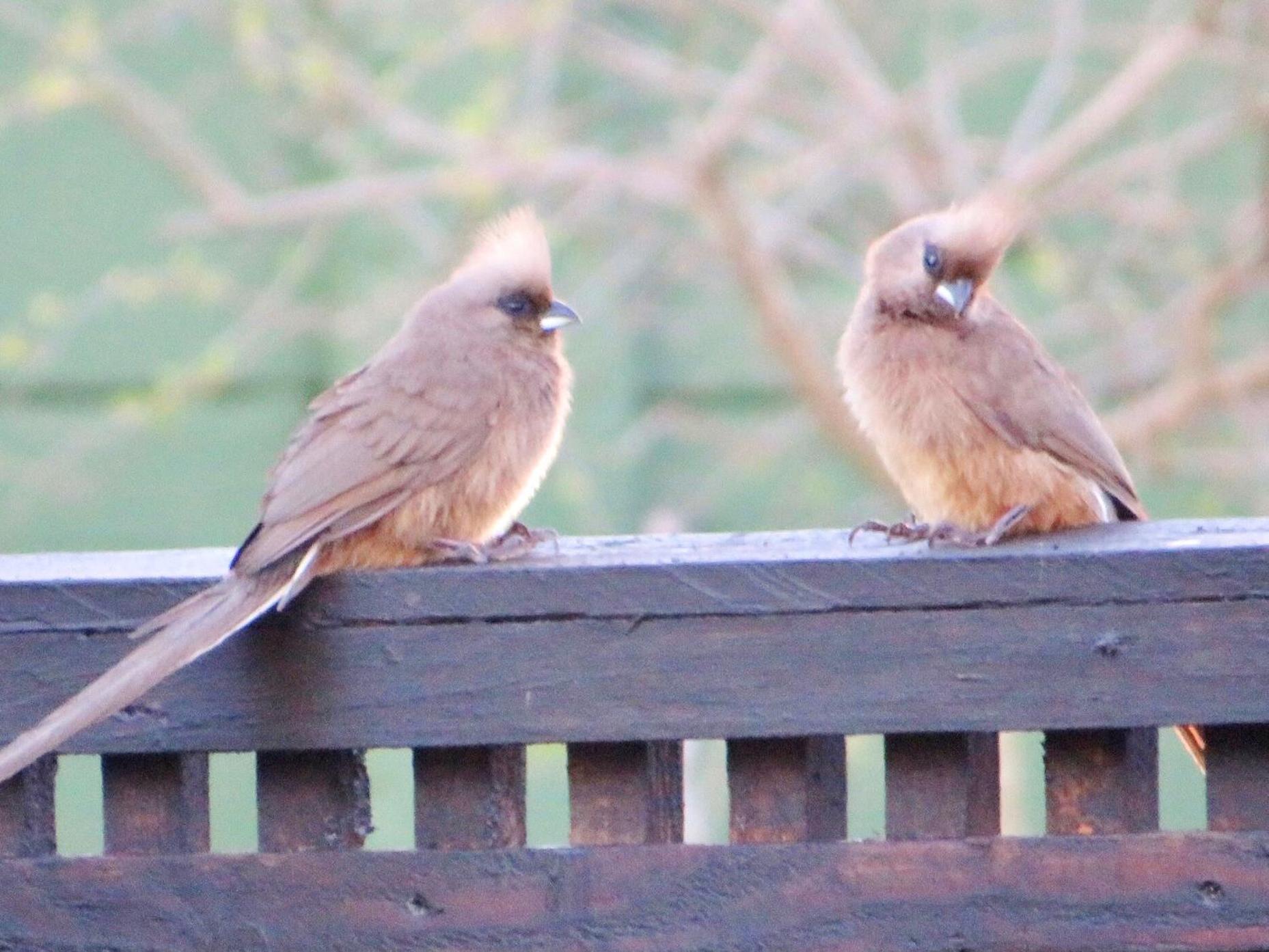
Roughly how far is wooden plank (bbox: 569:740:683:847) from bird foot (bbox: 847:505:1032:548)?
39cm

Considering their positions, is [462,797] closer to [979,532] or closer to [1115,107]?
[979,532]

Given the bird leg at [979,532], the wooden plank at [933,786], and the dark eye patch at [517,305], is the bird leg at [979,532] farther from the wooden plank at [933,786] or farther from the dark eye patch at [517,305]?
the dark eye patch at [517,305]

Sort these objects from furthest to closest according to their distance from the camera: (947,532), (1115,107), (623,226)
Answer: (623,226)
(1115,107)
(947,532)

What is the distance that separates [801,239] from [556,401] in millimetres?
4499

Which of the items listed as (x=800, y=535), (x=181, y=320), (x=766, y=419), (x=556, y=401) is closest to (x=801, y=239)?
(x=766, y=419)

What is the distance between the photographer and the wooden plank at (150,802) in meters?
2.31

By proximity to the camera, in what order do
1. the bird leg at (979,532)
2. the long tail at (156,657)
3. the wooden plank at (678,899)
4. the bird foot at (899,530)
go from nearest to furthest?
the long tail at (156,657) < the wooden plank at (678,899) < the bird leg at (979,532) < the bird foot at (899,530)

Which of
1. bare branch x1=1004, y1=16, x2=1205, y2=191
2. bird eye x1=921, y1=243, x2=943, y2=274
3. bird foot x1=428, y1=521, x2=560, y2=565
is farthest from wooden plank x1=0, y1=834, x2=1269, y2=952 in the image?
bare branch x1=1004, y1=16, x2=1205, y2=191

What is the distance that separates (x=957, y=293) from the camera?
3.47 metres

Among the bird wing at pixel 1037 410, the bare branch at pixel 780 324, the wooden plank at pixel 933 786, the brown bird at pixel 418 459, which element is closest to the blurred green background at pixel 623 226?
the bare branch at pixel 780 324

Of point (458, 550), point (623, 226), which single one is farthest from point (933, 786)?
point (623, 226)

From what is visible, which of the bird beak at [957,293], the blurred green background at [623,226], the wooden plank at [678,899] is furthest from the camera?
the blurred green background at [623,226]

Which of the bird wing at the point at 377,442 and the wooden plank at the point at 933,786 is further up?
the bird wing at the point at 377,442

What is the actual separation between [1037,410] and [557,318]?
0.82 m
